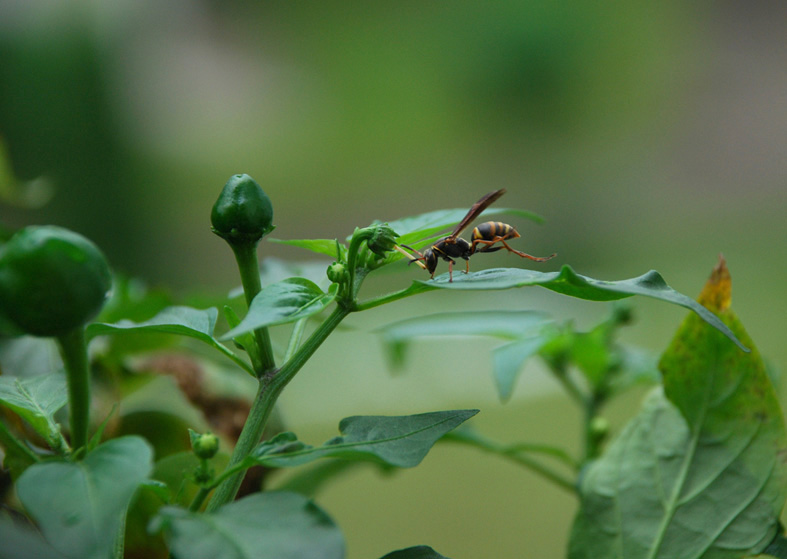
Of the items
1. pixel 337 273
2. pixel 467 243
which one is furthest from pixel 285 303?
pixel 467 243

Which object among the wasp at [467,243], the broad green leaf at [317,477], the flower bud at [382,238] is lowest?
the broad green leaf at [317,477]

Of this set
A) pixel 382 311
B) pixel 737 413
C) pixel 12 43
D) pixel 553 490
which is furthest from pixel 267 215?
pixel 12 43

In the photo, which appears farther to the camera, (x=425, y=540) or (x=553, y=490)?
(x=553, y=490)

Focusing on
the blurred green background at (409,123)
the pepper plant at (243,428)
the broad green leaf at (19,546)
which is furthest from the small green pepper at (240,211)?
the blurred green background at (409,123)

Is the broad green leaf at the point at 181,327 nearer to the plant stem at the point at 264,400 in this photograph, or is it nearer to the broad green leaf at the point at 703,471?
the plant stem at the point at 264,400

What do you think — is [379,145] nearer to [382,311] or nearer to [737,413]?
[382,311]

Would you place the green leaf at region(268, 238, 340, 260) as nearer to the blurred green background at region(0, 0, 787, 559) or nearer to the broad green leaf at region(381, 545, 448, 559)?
the broad green leaf at region(381, 545, 448, 559)

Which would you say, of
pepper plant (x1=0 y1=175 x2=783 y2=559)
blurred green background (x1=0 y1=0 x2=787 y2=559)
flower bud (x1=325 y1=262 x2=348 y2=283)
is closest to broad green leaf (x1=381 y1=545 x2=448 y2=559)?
pepper plant (x1=0 y1=175 x2=783 y2=559)

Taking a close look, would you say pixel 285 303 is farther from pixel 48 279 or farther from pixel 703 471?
pixel 703 471
